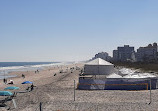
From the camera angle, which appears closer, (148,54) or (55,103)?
(55,103)

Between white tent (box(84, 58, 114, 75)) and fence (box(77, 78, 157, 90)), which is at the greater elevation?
white tent (box(84, 58, 114, 75))

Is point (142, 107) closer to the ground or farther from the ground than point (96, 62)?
closer to the ground

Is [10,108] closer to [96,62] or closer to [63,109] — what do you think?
[63,109]

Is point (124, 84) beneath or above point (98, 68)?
beneath

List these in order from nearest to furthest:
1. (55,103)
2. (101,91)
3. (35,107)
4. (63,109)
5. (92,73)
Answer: (63,109) → (35,107) → (55,103) → (101,91) → (92,73)

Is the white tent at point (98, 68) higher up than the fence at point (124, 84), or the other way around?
the white tent at point (98, 68)

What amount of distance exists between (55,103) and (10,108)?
4112mm

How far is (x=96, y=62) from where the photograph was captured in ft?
140

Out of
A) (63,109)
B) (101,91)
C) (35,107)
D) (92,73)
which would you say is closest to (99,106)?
(63,109)

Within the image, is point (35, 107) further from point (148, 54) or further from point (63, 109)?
point (148, 54)

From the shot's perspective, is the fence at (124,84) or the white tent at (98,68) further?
the white tent at (98,68)

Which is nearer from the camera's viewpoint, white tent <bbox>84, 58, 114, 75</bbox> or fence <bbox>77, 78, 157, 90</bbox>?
fence <bbox>77, 78, 157, 90</bbox>

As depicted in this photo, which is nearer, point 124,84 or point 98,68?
point 124,84

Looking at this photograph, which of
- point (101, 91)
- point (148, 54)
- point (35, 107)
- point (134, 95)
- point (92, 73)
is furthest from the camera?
point (148, 54)
